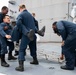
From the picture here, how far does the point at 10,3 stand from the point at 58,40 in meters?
3.62

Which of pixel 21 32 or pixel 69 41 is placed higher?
pixel 21 32

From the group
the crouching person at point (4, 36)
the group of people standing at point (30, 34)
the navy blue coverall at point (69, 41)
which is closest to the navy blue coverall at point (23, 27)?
the group of people standing at point (30, 34)

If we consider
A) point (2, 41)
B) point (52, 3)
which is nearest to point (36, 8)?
point (52, 3)

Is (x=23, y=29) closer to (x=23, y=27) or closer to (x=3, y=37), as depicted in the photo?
(x=23, y=27)

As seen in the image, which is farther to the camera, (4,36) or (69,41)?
(4,36)

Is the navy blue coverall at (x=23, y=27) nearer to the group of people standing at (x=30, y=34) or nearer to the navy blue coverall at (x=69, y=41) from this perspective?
the group of people standing at (x=30, y=34)

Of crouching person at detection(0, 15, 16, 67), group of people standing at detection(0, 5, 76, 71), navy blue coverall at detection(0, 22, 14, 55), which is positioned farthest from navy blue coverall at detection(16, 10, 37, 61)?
navy blue coverall at detection(0, 22, 14, 55)

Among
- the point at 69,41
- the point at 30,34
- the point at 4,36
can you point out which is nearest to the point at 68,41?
the point at 69,41

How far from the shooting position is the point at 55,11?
1150 centimetres

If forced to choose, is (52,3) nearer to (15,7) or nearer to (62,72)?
(15,7)

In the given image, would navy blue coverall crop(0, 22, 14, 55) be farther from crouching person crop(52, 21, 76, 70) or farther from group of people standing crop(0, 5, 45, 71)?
crouching person crop(52, 21, 76, 70)

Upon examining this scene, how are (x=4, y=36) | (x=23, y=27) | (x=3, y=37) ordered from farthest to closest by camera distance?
(x=3, y=37)
(x=4, y=36)
(x=23, y=27)

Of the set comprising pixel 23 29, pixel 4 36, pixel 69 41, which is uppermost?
pixel 23 29

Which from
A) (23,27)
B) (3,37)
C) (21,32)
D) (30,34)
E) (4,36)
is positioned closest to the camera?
(30,34)
